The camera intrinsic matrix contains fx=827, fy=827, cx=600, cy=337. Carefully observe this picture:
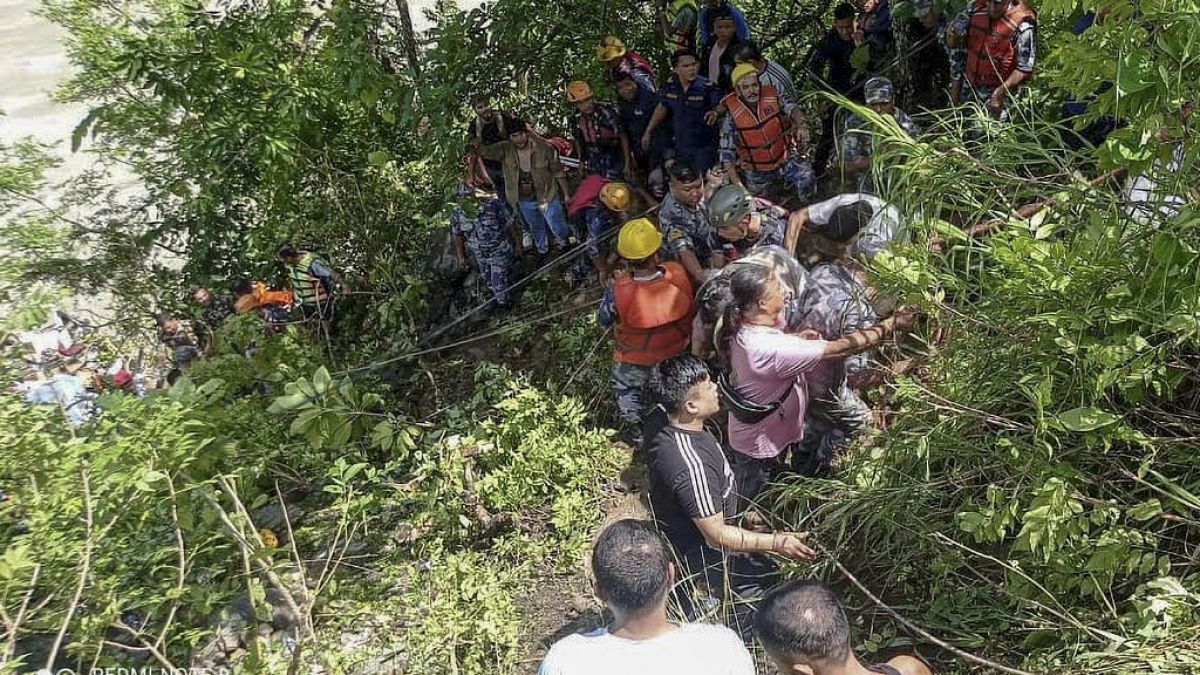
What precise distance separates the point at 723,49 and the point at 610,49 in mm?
792

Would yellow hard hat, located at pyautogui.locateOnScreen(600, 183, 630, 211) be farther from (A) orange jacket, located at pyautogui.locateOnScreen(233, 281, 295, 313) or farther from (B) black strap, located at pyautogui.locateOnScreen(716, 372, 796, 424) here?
(A) orange jacket, located at pyautogui.locateOnScreen(233, 281, 295, 313)

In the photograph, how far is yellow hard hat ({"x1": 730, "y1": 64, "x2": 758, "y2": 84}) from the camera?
5.06 metres

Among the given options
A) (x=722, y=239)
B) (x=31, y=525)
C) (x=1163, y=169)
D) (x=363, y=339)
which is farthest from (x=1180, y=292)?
(x=363, y=339)

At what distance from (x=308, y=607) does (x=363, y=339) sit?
4056 mm

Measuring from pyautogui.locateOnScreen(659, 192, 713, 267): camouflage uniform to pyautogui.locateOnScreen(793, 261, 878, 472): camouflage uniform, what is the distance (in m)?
1.08

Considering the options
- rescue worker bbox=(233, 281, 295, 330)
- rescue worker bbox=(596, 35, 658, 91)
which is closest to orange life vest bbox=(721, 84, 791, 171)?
rescue worker bbox=(596, 35, 658, 91)

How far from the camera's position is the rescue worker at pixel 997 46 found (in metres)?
4.66

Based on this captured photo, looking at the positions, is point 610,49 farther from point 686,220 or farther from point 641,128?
point 686,220

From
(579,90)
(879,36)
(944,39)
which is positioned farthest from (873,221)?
(879,36)

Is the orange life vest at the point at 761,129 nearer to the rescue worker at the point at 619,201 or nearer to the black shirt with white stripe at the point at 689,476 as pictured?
the rescue worker at the point at 619,201

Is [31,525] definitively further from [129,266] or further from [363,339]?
[129,266]

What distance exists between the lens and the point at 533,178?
621 cm

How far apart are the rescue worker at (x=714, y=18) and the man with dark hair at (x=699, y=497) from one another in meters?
3.51

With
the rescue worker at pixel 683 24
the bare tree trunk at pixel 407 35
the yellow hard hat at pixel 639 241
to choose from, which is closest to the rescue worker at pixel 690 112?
the rescue worker at pixel 683 24
